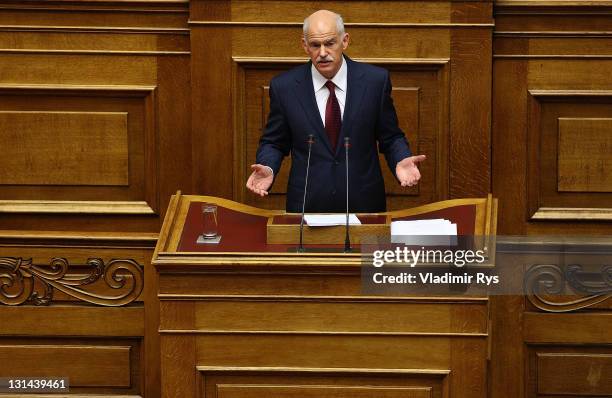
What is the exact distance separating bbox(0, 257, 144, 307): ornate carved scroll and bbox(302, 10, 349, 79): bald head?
127 centimetres

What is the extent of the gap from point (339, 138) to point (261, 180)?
340 millimetres

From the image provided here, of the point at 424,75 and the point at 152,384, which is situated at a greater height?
the point at 424,75

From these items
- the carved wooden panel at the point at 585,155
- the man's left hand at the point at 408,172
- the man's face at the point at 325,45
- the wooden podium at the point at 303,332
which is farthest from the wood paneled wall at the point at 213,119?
the wooden podium at the point at 303,332

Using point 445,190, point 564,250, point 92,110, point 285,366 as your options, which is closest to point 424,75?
point 445,190

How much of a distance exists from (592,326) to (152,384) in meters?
1.74

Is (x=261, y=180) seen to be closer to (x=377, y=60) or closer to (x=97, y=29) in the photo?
(x=377, y=60)

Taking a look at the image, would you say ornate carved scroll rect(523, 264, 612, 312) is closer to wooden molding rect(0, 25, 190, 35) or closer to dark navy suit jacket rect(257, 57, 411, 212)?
dark navy suit jacket rect(257, 57, 411, 212)

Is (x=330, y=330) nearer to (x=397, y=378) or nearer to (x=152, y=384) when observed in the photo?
(x=397, y=378)

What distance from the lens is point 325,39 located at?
4.70 m

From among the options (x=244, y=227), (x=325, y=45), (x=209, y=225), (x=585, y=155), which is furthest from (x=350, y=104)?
(x=585, y=155)

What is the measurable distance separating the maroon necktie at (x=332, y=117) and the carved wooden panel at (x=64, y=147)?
3.74ft

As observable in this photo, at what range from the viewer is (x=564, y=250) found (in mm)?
5645

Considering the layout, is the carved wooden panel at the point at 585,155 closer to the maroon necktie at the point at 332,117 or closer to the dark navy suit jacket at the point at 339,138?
the dark navy suit jacket at the point at 339,138

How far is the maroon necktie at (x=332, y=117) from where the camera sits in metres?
4.89
